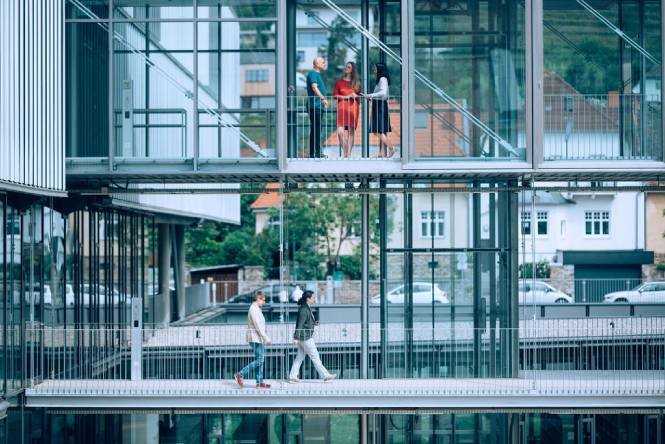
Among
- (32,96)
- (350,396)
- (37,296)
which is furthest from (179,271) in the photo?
(32,96)

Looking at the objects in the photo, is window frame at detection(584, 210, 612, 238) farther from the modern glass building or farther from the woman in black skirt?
the woman in black skirt

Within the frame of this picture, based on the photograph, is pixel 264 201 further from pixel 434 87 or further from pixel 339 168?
pixel 339 168

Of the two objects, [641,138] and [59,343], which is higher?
[641,138]

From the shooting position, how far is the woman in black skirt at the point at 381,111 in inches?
727

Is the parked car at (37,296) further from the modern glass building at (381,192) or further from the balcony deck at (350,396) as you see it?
the balcony deck at (350,396)

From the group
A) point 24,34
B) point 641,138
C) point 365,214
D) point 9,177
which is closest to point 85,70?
point 24,34

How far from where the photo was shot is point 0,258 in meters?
16.4

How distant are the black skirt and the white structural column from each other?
546 cm

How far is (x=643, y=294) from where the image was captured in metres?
38.0

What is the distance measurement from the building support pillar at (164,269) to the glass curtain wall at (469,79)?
49.8 feet

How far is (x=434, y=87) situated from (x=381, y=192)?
2.16 m

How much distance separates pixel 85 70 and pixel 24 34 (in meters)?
3.27

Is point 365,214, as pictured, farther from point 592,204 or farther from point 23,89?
point 592,204

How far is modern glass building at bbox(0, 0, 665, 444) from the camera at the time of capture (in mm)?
17469
